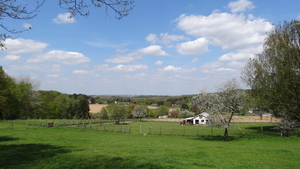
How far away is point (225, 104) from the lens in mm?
24344

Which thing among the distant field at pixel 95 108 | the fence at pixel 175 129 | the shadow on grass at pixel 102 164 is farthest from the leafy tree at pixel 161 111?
the shadow on grass at pixel 102 164

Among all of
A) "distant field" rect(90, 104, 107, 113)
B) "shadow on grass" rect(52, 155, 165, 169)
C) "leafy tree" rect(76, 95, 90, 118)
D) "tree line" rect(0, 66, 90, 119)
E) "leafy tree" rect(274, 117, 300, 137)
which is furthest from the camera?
"distant field" rect(90, 104, 107, 113)

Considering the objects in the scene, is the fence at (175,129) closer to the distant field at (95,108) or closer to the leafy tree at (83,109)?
the leafy tree at (83,109)

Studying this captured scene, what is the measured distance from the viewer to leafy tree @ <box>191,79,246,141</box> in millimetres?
23938

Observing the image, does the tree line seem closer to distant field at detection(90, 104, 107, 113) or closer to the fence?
the fence

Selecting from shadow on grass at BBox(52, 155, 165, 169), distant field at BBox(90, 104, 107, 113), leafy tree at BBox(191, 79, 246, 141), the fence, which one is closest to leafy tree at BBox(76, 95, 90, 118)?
distant field at BBox(90, 104, 107, 113)

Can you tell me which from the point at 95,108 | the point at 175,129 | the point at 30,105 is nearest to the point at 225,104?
the point at 175,129

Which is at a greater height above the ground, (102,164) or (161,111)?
(102,164)

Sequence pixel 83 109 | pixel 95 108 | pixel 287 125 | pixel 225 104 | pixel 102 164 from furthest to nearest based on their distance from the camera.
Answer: pixel 95 108
pixel 83 109
pixel 287 125
pixel 225 104
pixel 102 164

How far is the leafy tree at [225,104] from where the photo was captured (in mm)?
23938

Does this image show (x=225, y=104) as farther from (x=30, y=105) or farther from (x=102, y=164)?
(x=30, y=105)

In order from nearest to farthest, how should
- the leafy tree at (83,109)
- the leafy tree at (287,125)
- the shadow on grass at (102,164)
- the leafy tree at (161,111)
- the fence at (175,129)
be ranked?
the shadow on grass at (102,164), the leafy tree at (287,125), the fence at (175,129), the leafy tree at (83,109), the leafy tree at (161,111)

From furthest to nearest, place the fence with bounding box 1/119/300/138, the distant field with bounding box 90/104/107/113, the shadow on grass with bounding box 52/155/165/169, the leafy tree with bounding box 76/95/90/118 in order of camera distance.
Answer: the distant field with bounding box 90/104/107/113 < the leafy tree with bounding box 76/95/90/118 < the fence with bounding box 1/119/300/138 < the shadow on grass with bounding box 52/155/165/169

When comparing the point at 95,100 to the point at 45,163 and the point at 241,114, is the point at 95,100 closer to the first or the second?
the point at 241,114
